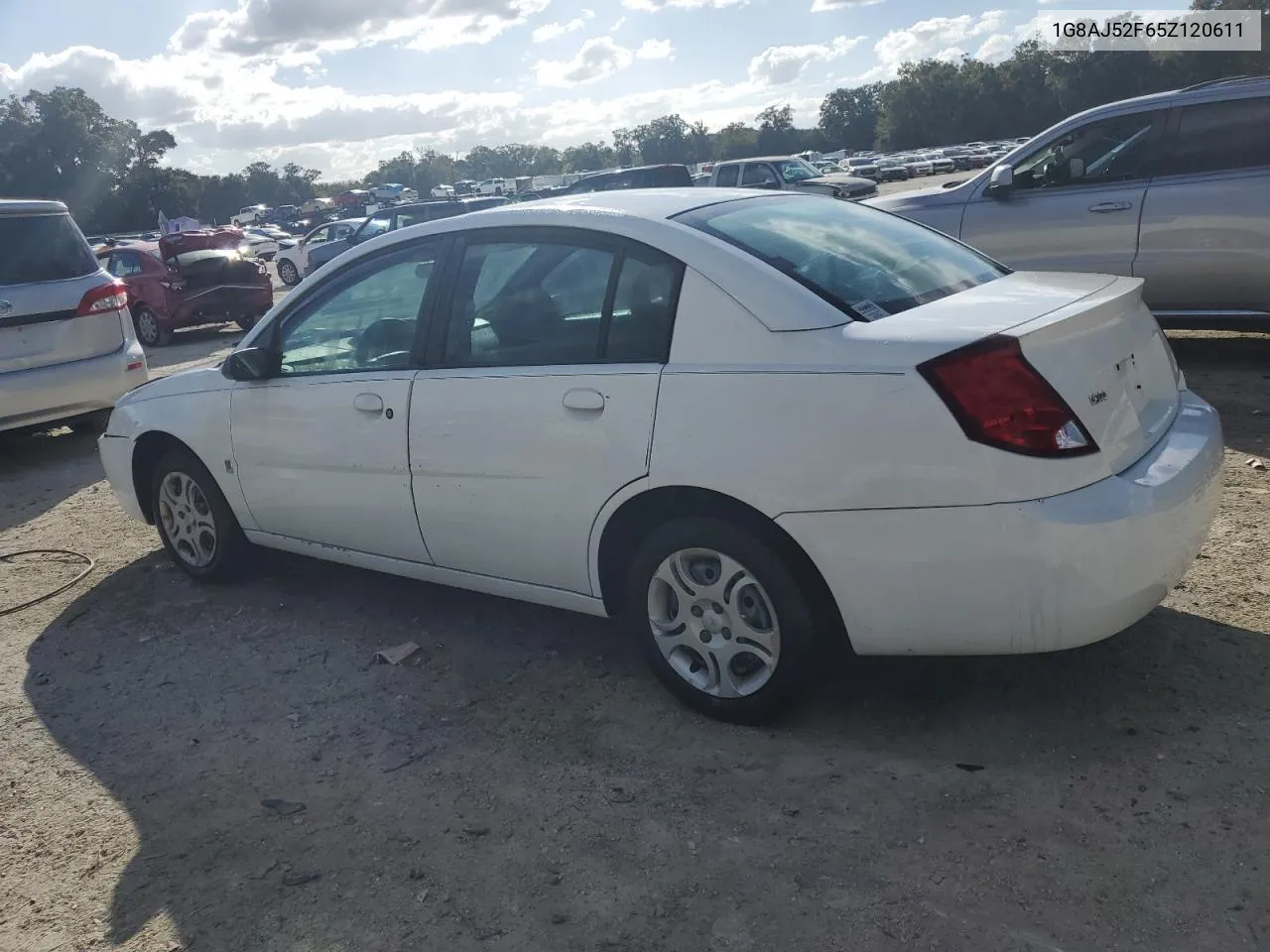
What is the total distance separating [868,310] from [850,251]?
0.51 m

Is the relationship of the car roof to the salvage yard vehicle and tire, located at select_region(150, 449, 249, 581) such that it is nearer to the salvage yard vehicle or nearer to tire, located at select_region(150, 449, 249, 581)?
tire, located at select_region(150, 449, 249, 581)

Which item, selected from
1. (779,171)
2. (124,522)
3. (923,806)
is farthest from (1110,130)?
(779,171)

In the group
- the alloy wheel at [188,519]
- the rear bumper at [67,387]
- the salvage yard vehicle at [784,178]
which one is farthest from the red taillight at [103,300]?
the salvage yard vehicle at [784,178]

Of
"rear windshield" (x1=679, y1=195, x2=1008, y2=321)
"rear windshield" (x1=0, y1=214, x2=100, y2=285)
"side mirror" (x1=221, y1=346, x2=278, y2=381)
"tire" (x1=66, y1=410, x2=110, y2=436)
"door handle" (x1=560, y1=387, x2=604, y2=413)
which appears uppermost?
"rear windshield" (x1=0, y1=214, x2=100, y2=285)

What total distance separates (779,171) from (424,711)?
71.0ft

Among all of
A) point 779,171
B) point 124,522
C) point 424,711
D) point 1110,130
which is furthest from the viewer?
point 779,171

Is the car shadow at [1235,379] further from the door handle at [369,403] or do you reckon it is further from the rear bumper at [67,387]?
the rear bumper at [67,387]

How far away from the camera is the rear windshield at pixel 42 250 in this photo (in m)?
7.85

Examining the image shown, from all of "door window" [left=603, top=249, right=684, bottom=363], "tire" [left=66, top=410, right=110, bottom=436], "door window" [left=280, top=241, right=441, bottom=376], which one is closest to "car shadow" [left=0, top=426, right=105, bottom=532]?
"tire" [left=66, top=410, right=110, bottom=436]

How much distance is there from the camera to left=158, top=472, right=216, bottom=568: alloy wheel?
5258 mm

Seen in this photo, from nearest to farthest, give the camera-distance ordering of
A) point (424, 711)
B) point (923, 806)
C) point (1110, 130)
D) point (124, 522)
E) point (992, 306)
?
1. point (923, 806)
2. point (992, 306)
3. point (424, 711)
4. point (124, 522)
5. point (1110, 130)

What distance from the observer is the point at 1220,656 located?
3.64 m

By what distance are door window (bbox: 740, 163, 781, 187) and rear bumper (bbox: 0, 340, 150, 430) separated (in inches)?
637

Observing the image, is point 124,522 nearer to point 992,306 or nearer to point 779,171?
point 992,306
